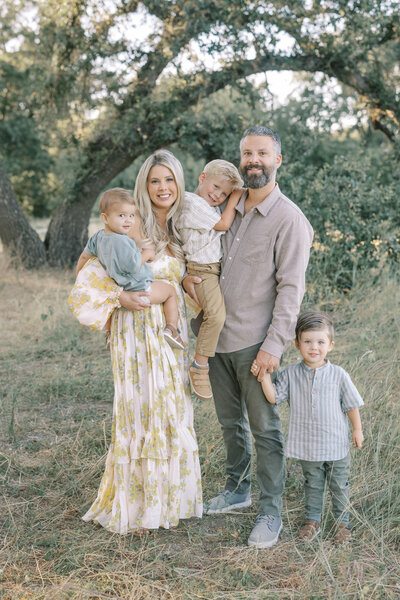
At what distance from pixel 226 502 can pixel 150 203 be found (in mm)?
1820

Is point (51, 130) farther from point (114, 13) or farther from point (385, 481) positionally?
point (385, 481)

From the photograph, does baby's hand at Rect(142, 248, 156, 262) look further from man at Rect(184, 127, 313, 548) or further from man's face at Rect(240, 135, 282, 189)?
man's face at Rect(240, 135, 282, 189)

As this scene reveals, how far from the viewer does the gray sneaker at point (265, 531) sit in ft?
10.5

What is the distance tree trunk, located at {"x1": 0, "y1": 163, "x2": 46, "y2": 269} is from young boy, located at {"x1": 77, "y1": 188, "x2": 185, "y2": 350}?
7.72 meters

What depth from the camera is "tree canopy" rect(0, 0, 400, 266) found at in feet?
27.2

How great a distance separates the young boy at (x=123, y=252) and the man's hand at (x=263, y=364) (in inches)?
17.0

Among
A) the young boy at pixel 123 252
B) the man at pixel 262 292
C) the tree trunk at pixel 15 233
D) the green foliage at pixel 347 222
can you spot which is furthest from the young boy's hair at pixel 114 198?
the tree trunk at pixel 15 233

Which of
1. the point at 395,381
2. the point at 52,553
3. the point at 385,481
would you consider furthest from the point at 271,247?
the point at 395,381

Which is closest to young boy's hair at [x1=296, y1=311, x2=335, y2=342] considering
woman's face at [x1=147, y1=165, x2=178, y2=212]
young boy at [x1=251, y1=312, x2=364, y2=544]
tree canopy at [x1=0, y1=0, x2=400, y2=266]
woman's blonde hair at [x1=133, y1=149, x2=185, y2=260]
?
young boy at [x1=251, y1=312, x2=364, y2=544]

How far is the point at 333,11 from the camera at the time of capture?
27.4ft

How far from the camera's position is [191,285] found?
10.8 feet

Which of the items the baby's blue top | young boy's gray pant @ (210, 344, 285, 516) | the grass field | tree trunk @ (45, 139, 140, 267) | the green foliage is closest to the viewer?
the grass field

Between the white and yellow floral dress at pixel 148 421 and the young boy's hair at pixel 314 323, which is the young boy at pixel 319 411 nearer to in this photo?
the young boy's hair at pixel 314 323

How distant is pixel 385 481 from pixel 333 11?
22.9ft
